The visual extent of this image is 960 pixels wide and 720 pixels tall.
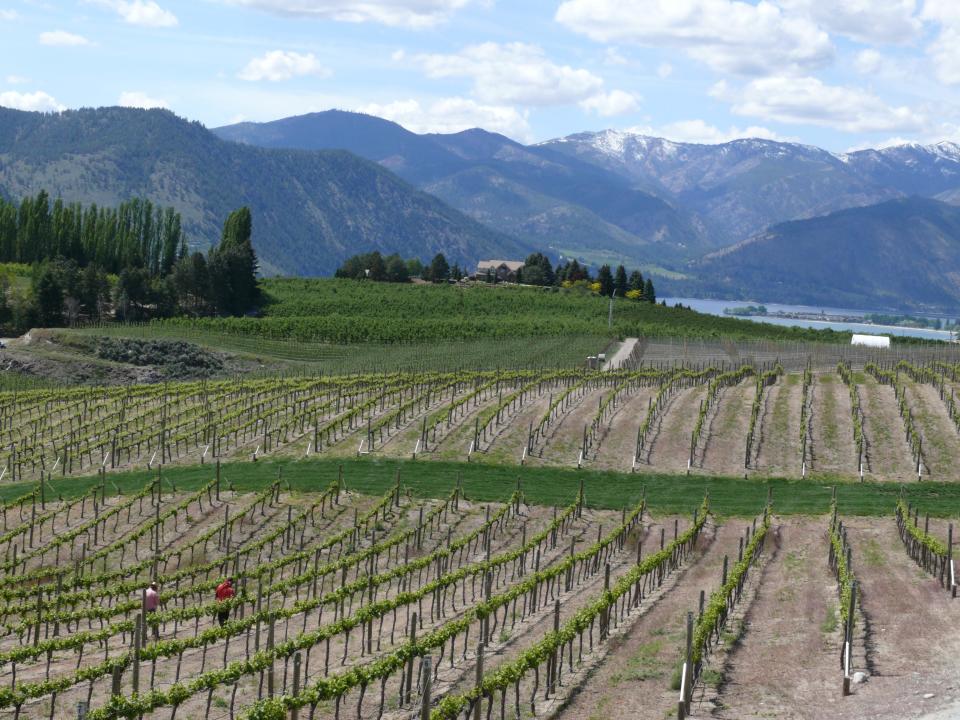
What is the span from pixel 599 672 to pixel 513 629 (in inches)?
149

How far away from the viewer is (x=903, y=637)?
80.5 feet

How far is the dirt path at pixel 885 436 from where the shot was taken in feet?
164

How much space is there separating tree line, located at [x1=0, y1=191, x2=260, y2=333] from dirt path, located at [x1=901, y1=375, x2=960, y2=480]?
79.9m

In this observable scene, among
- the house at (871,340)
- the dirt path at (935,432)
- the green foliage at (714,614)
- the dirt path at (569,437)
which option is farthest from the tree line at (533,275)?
the green foliage at (714,614)

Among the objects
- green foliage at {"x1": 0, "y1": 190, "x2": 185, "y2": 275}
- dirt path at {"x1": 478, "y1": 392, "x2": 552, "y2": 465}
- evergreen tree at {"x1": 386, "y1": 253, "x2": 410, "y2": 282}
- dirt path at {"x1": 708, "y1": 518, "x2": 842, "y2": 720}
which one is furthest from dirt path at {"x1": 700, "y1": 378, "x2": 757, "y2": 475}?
evergreen tree at {"x1": 386, "y1": 253, "x2": 410, "y2": 282}

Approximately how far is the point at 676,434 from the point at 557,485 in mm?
11122

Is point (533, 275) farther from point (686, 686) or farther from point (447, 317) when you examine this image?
Answer: point (686, 686)

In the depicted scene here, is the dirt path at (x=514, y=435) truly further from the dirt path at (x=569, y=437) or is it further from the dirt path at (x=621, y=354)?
the dirt path at (x=621, y=354)

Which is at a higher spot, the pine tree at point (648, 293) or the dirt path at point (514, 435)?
the pine tree at point (648, 293)

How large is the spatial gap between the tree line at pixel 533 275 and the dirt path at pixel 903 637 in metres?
122

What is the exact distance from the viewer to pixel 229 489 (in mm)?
45219

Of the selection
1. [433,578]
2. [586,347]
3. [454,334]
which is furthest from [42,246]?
[433,578]

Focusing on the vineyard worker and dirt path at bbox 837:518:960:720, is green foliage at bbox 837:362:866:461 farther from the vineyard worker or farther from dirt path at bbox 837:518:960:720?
the vineyard worker

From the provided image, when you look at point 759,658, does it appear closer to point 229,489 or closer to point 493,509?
point 493,509
